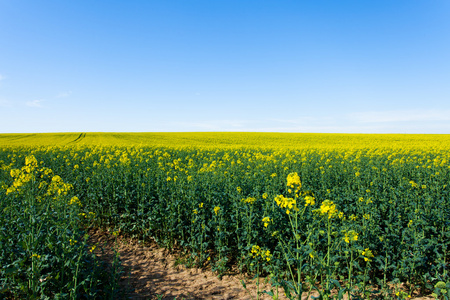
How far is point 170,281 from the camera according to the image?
4836mm

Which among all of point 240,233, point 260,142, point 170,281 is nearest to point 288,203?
point 240,233

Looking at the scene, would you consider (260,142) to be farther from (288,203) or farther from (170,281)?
(288,203)

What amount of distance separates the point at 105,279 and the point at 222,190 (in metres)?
3.69

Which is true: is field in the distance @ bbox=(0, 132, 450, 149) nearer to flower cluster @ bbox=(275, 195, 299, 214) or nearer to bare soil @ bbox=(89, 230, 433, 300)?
bare soil @ bbox=(89, 230, 433, 300)

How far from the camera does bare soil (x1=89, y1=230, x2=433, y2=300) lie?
432 centimetres

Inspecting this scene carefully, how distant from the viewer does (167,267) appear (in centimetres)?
534

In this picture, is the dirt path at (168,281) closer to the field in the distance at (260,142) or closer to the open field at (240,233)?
the open field at (240,233)

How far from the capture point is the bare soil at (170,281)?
432 centimetres

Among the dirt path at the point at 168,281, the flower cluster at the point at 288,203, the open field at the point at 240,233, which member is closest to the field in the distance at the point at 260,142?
the open field at the point at 240,233

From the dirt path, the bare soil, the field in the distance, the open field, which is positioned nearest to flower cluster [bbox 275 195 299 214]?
the open field

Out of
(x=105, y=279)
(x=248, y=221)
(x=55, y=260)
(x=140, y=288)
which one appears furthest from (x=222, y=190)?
(x=55, y=260)

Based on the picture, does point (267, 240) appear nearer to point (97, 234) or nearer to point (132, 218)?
point (132, 218)

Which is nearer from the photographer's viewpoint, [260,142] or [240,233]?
[240,233]

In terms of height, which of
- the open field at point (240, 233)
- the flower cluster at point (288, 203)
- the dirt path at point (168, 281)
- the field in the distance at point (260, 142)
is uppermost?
the field in the distance at point (260, 142)
